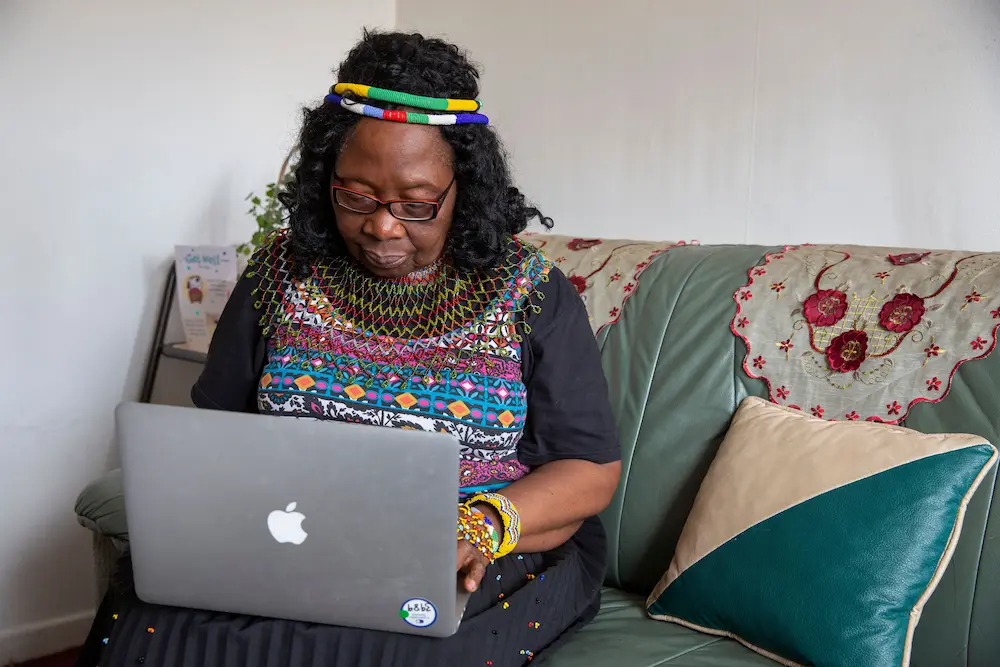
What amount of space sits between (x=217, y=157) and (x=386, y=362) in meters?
1.30

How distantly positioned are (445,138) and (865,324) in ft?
2.27

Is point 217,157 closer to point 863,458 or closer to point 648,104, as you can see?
point 648,104

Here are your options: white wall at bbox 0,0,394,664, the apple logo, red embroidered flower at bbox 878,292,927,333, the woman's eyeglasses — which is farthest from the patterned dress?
white wall at bbox 0,0,394,664

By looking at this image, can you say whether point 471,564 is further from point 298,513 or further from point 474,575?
point 298,513

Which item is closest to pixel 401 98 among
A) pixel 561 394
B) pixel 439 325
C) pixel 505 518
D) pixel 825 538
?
pixel 439 325

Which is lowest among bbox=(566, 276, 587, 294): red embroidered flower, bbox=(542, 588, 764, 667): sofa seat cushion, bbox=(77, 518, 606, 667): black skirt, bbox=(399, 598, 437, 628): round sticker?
bbox=(542, 588, 764, 667): sofa seat cushion

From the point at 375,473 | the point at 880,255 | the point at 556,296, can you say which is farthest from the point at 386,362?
the point at 880,255

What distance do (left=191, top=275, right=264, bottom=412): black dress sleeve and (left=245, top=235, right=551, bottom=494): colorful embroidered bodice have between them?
0.03m

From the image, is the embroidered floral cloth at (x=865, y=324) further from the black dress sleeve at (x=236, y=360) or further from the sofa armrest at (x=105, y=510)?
the sofa armrest at (x=105, y=510)

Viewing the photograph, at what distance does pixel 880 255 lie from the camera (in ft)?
4.85

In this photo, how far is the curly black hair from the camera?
53.3 inches

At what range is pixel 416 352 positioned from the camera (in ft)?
4.54

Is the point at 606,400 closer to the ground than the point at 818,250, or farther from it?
closer to the ground

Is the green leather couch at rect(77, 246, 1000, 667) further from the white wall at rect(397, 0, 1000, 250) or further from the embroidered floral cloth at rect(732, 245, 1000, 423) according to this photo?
the white wall at rect(397, 0, 1000, 250)
